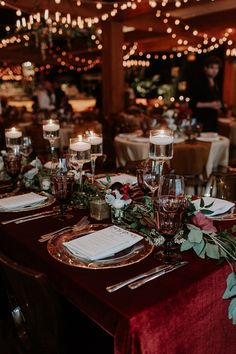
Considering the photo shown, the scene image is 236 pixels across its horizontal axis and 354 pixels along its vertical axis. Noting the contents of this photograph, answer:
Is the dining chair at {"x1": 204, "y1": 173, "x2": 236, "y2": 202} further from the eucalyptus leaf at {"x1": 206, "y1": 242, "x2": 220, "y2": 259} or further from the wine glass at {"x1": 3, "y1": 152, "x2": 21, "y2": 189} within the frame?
the wine glass at {"x1": 3, "y1": 152, "x2": 21, "y2": 189}

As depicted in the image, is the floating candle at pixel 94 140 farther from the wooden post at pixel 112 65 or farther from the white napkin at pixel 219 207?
the wooden post at pixel 112 65

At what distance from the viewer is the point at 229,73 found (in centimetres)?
1074

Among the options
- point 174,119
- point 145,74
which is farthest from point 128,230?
point 145,74

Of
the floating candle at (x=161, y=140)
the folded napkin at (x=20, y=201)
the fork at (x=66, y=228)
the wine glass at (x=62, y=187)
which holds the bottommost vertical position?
the fork at (x=66, y=228)

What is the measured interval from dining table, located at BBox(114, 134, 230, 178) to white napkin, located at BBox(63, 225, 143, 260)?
2.28m

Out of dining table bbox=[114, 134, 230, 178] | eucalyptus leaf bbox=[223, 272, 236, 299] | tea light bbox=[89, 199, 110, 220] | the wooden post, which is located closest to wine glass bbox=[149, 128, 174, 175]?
tea light bbox=[89, 199, 110, 220]

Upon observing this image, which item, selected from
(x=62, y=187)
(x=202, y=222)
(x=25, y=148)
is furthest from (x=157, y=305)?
(x=25, y=148)

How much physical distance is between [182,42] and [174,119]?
5492mm

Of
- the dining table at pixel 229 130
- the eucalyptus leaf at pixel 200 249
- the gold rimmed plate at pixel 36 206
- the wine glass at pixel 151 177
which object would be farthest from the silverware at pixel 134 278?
the dining table at pixel 229 130

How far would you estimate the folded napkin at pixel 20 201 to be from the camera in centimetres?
178

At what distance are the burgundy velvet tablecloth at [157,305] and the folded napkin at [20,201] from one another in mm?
489

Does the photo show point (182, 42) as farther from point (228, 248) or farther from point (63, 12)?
point (228, 248)

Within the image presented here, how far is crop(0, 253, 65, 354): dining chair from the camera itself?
1068 mm

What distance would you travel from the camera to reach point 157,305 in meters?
0.98
